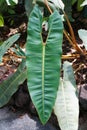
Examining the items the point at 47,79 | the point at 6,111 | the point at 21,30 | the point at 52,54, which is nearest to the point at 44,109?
the point at 47,79

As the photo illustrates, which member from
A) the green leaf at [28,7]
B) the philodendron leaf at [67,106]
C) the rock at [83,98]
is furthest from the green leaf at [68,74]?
the green leaf at [28,7]

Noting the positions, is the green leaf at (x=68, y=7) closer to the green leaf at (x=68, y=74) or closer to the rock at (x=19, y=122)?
the green leaf at (x=68, y=74)

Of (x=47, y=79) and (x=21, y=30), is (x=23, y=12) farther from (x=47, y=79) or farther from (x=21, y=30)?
(x=47, y=79)

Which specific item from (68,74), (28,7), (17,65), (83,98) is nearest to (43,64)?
(68,74)

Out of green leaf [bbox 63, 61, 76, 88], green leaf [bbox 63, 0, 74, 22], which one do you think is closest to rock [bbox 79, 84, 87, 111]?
green leaf [bbox 63, 61, 76, 88]

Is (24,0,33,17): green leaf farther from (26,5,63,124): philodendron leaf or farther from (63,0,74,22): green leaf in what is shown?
(26,5,63,124): philodendron leaf

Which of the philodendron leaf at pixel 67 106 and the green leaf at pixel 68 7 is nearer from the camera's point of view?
the philodendron leaf at pixel 67 106

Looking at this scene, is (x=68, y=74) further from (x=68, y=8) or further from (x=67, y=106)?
(x=68, y=8)

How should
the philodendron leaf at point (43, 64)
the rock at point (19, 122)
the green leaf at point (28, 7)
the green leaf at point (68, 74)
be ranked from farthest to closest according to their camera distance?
the green leaf at point (28, 7) < the rock at point (19, 122) < the green leaf at point (68, 74) < the philodendron leaf at point (43, 64)
